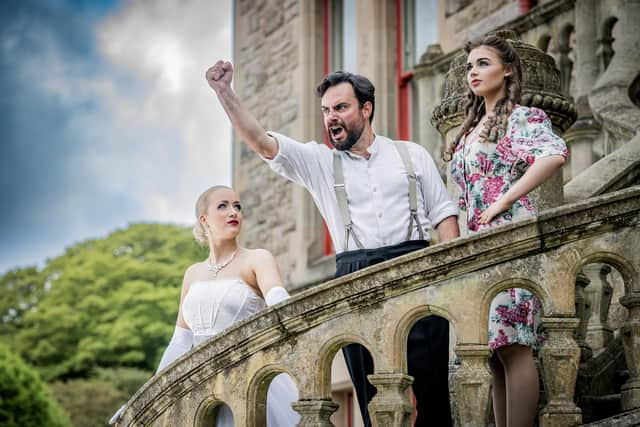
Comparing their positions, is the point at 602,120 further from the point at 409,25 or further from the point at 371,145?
the point at 409,25

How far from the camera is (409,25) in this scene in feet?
37.6

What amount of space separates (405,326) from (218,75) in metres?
1.24

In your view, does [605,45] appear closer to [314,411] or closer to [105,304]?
[314,411]

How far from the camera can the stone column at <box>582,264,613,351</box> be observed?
17.3 ft

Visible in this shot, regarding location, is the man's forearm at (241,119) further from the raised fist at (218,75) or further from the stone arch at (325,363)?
the stone arch at (325,363)

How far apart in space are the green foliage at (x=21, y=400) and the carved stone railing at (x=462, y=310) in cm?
1765

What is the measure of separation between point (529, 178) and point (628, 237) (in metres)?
0.44

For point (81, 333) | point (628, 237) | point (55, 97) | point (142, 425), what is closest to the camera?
point (628, 237)

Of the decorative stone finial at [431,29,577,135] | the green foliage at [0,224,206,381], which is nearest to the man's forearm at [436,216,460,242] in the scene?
the decorative stone finial at [431,29,577,135]

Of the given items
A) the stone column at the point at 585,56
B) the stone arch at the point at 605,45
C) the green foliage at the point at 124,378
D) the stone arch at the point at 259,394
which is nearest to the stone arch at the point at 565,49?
the stone column at the point at 585,56

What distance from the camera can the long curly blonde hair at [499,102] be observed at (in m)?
4.60

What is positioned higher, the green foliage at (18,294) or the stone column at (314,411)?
the green foliage at (18,294)

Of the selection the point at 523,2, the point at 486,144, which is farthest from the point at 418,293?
the point at 523,2

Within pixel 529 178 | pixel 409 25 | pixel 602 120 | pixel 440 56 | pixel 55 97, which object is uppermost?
pixel 55 97
